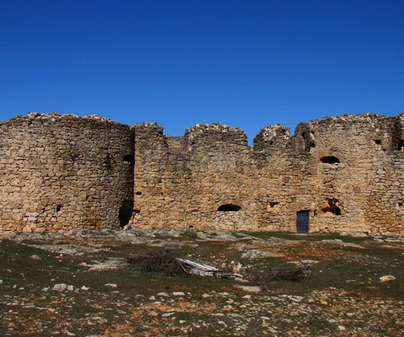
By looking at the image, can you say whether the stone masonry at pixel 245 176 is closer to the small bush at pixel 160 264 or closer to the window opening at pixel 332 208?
the window opening at pixel 332 208

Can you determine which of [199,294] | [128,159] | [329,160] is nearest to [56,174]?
[128,159]

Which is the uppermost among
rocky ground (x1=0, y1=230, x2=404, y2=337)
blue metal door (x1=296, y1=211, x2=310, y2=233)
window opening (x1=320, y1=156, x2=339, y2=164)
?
window opening (x1=320, y1=156, x2=339, y2=164)

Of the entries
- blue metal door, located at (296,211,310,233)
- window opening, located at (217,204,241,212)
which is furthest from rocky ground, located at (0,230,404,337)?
blue metal door, located at (296,211,310,233)

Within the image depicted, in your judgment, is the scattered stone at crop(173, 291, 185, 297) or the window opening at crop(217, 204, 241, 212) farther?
the window opening at crop(217, 204, 241, 212)

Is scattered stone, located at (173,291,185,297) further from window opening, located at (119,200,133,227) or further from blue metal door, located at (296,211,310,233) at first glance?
blue metal door, located at (296,211,310,233)

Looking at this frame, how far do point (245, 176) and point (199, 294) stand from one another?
12.7m

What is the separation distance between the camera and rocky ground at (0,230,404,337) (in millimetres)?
6945

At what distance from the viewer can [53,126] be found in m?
18.2

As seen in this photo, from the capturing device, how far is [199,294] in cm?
880

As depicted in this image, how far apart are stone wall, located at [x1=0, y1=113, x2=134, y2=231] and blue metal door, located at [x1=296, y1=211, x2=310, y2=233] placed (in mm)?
8538

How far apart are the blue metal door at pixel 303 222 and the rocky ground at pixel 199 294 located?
7106 millimetres

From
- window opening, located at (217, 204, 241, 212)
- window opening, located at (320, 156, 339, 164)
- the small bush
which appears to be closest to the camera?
the small bush

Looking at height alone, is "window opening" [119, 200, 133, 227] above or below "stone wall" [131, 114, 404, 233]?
below

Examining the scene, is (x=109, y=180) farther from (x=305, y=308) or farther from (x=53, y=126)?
(x=305, y=308)
